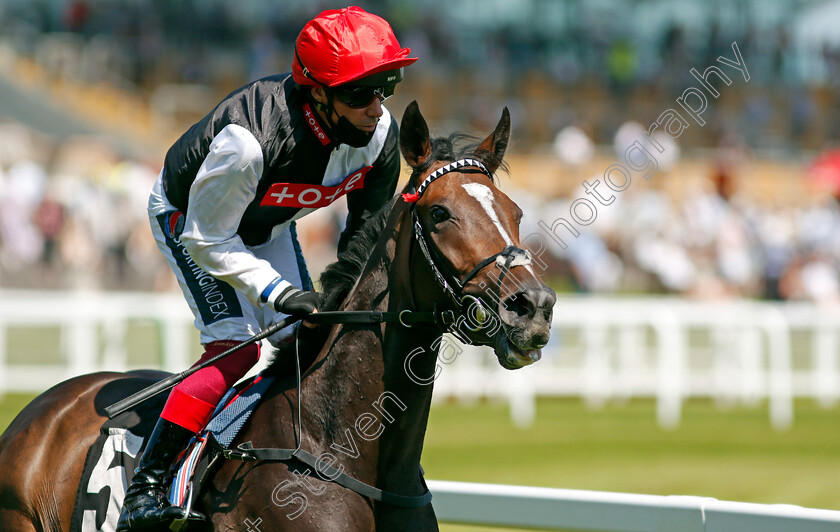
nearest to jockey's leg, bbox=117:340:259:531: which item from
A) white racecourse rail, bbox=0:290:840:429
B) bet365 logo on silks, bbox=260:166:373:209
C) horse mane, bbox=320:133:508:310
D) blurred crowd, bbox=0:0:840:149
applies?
horse mane, bbox=320:133:508:310

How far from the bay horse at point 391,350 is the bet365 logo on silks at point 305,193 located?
26 cm

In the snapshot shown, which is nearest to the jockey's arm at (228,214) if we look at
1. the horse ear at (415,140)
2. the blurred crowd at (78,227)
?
the horse ear at (415,140)

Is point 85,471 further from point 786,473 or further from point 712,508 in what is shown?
point 786,473

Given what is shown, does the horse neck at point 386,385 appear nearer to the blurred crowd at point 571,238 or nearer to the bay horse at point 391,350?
the bay horse at point 391,350

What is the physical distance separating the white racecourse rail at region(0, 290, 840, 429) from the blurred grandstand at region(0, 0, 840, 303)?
193 cm

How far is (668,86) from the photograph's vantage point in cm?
2142

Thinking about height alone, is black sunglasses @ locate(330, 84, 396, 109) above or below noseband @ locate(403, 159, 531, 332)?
above

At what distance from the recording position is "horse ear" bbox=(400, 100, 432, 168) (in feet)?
10.3

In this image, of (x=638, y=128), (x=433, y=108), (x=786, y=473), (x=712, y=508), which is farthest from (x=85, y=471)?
(x=433, y=108)

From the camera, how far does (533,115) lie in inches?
814

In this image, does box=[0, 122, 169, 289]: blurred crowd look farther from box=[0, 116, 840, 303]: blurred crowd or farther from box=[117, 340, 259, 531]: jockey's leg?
box=[117, 340, 259, 531]: jockey's leg

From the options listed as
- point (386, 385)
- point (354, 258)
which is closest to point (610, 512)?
A: point (386, 385)

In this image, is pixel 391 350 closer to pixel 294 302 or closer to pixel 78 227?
pixel 294 302

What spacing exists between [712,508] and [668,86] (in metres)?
18.7
